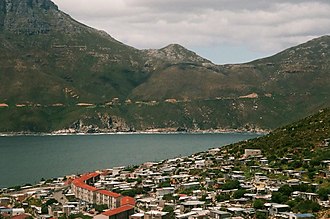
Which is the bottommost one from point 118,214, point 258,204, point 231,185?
point 118,214

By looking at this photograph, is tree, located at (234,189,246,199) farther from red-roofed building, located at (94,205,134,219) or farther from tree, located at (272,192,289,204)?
red-roofed building, located at (94,205,134,219)

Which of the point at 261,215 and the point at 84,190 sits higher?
the point at 261,215

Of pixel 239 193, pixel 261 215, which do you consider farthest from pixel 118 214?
pixel 261 215

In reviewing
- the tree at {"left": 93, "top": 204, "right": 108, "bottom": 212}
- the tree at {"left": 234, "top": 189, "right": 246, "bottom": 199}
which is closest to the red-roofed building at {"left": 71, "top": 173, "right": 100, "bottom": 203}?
the tree at {"left": 93, "top": 204, "right": 108, "bottom": 212}

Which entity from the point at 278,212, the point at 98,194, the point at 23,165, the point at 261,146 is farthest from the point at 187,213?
the point at 23,165

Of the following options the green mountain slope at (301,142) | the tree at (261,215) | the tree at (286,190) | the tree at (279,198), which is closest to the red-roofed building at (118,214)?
the tree at (261,215)

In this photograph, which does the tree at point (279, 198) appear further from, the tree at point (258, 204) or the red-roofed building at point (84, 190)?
the red-roofed building at point (84, 190)

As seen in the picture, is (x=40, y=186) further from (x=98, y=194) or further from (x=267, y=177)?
(x=267, y=177)

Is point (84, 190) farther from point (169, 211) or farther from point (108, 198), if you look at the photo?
point (169, 211)
